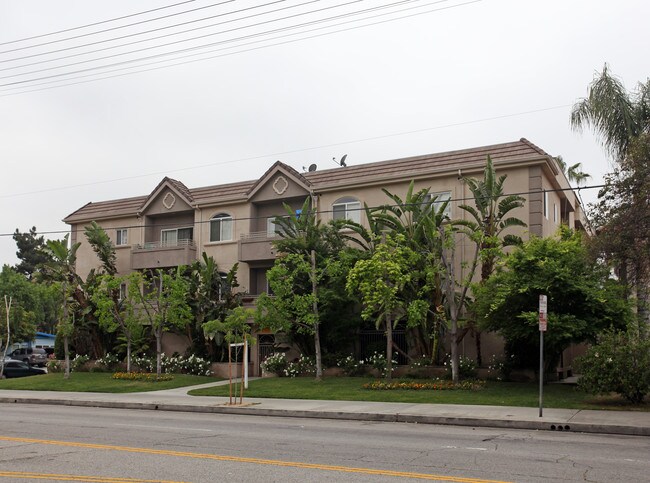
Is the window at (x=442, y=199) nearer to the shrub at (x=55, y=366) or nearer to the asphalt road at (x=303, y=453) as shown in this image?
the asphalt road at (x=303, y=453)

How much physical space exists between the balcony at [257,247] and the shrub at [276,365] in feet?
Result: 15.8

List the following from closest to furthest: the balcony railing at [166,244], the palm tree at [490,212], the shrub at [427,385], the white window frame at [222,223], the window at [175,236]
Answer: the shrub at [427,385] < the palm tree at [490,212] < the white window frame at [222,223] < the balcony railing at [166,244] < the window at [175,236]

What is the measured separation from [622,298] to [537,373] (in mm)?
4778

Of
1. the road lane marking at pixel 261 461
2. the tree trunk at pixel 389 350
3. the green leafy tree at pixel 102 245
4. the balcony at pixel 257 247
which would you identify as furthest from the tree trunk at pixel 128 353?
the road lane marking at pixel 261 461

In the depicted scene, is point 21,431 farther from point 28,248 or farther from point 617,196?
point 28,248

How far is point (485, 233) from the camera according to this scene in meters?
25.1

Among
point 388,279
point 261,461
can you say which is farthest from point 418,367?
point 261,461

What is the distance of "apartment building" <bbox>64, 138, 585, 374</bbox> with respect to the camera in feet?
91.2

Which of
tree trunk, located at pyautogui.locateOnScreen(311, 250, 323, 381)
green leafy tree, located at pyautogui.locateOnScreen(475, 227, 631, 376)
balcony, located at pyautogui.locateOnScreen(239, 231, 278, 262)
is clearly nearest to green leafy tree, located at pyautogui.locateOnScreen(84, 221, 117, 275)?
balcony, located at pyautogui.locateOnScreen(239, 231, 278, 262)

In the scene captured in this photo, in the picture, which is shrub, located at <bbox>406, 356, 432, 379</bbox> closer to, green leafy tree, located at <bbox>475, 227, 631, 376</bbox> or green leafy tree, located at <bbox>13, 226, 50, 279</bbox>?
green leafy tree, located at <bbox>475, 227, 631, 376</bbox>

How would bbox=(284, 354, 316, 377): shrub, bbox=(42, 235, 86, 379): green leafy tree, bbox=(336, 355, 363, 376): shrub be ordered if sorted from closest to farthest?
1. bbox=(336, 355, 363, 376): shrub
2. bbox=(284, 354, 316, 377): shrub
3. bbox=(42, 235, 86, 379): green leafy tree

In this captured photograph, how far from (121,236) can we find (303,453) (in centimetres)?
Result: 3026

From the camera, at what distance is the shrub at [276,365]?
3002cm

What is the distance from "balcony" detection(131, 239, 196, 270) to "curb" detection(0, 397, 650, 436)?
12024mm
